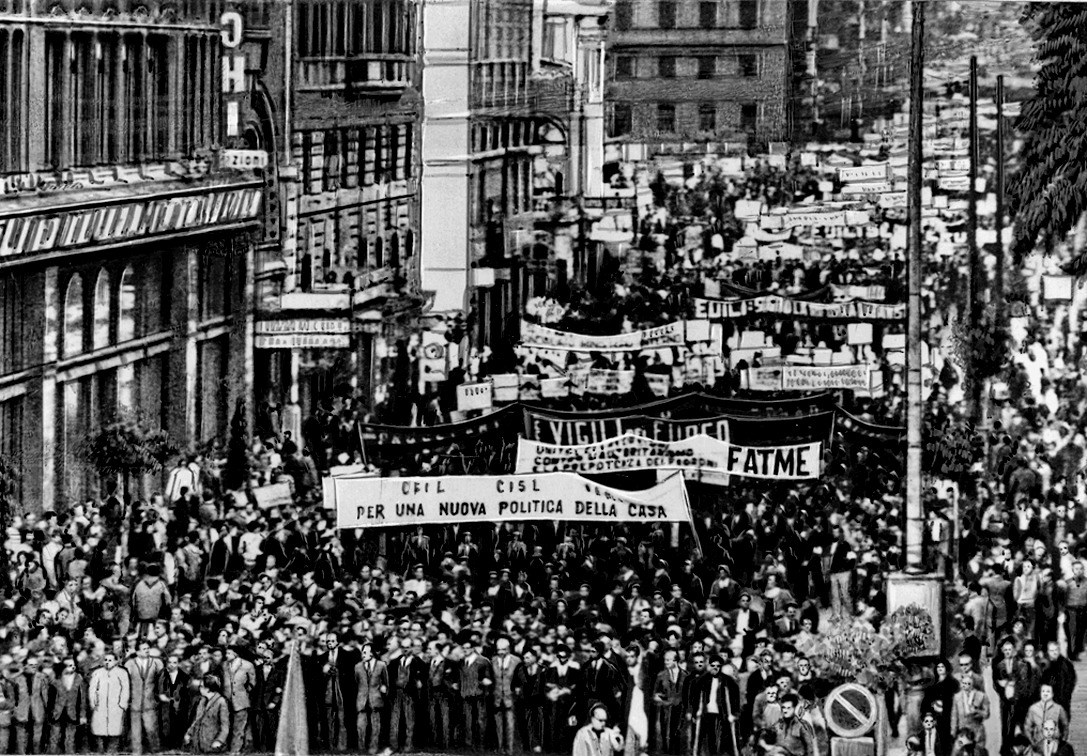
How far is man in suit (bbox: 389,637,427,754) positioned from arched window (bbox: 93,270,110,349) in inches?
127

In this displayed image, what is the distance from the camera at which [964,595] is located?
1396 centimetres

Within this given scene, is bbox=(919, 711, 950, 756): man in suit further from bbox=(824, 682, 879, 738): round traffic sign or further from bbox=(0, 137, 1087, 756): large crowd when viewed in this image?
bbox=(824, 682, 879, 738): round traffic sign

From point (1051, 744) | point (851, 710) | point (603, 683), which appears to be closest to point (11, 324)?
point (603, 683)

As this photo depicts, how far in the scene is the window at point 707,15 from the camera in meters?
14.0

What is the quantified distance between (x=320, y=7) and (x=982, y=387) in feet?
19.0

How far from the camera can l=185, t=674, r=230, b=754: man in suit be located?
1365cm

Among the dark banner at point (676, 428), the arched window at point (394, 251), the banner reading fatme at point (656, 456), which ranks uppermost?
the arched window at point (394, 251)

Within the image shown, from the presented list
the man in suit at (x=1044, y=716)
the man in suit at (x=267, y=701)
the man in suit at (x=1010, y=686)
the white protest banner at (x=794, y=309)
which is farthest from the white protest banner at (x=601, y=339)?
the man in suit at (x=1044, y=716)

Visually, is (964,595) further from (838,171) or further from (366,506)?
(366,506)

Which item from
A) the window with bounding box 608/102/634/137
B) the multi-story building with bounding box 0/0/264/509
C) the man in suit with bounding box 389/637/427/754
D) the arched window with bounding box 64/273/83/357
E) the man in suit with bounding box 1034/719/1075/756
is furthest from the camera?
the window with bounding box 608/102/634/137

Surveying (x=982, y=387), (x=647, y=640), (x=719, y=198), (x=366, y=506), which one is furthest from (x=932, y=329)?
(x=366, y=506)

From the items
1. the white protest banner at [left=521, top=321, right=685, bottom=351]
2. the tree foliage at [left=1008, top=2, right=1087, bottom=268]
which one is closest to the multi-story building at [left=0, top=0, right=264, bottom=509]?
the white protest banner at [left=521, top=321, right=685, bottom=351]

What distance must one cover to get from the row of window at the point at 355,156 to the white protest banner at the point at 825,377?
3350 mm

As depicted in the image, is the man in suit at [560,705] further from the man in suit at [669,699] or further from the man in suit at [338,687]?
the man in suit at [338,687]
